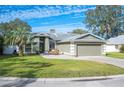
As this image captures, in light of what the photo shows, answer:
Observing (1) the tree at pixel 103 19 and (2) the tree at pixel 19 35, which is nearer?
(2) the tree at pixel 19 35

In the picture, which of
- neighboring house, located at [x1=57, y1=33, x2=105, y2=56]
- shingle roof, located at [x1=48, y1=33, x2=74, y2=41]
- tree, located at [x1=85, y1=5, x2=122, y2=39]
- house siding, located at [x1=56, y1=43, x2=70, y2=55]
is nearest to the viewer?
neighboring house, located at [x1=57, y1=33, x2=105, y2=56]

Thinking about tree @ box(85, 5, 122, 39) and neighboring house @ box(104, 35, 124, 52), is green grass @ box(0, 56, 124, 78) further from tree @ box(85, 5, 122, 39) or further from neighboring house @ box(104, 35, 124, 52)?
neighboring house @ box(104, 35, 124, 52)

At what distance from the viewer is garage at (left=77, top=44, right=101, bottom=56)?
30.5 metres

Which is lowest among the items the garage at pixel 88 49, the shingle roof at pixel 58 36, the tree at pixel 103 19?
the garage at pixel 88 49

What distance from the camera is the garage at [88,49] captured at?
3050 centimetres

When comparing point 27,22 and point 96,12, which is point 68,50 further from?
point 96,12

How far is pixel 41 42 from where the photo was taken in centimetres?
3894

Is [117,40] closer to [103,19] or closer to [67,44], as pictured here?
[103,19]

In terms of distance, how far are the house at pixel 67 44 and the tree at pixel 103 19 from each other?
213 inches

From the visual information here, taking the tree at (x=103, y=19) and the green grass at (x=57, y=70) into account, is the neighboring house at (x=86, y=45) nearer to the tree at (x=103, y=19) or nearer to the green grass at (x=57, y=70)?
the tree at (x=103, y=19)

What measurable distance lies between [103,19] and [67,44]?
45.6ft

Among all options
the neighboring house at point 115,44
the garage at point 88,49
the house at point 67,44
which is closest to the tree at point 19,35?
the house at point 67,44

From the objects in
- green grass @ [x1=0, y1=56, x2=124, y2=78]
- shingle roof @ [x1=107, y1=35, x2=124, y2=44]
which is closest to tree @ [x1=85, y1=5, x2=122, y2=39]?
shingle roof @ [x1=107, y1=35, x2=124, y2=44]
